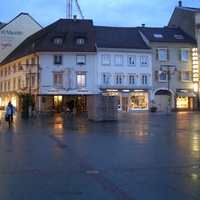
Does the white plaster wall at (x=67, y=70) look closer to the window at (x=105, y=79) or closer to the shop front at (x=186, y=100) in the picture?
the window at (x=105, y=79)

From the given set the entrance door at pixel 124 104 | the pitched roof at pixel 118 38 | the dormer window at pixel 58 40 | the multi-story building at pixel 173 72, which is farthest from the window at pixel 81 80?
the multi-story building at pixel 173 72

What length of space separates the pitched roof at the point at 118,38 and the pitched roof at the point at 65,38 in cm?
137

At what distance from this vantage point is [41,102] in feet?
169

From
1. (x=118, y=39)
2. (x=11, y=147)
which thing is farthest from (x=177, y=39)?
(x=11, y=147)

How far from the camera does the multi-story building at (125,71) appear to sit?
172 feet

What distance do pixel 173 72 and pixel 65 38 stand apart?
16.5m

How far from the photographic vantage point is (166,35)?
2239 inches

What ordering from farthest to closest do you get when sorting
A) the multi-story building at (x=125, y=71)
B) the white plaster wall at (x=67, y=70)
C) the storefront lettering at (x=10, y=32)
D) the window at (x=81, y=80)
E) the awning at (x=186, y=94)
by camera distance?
the storefront lettering at (x=10, y=32) → the awning at (x=186, y=94) → the multi-story building at (x=125, y=71) → the window at (x=81, y=80) → the white plaster wall at (x=67, y=70)

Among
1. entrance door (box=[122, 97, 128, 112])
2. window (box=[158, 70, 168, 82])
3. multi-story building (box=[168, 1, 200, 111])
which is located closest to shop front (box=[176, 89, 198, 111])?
multi-story building (box=[168, 1, 200, 111])

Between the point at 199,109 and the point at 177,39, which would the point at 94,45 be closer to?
the point at 177,39

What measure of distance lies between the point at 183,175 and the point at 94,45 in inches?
1775

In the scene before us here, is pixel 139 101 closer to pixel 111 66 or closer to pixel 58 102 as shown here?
pixel 111 66

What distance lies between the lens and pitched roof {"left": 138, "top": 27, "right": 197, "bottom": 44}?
181 feet

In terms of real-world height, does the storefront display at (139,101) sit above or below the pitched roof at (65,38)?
below
